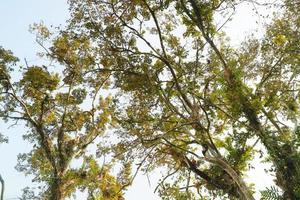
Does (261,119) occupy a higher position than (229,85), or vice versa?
(229,85)

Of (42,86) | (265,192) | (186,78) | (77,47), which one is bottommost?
(265,192)

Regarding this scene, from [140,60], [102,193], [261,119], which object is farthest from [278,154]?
[102,193]

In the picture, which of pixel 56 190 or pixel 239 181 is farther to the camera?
pixel 56 190

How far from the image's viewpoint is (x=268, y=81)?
594 inches

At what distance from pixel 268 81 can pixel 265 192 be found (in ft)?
40.2

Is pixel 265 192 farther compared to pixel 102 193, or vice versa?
pixel 102 193

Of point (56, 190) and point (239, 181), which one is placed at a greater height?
point (56, 190)

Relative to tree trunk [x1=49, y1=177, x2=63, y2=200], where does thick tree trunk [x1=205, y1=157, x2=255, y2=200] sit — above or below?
below

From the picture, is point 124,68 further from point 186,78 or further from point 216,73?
point 216,73

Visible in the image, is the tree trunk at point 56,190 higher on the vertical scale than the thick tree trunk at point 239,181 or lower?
higher

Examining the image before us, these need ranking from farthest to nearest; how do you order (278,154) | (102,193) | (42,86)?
(102,193), (42,86), (278,154)

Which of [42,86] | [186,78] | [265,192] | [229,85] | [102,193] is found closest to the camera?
[265,192]

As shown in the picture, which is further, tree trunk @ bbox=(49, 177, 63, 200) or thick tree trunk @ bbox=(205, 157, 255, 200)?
tree trunk @ bbox=(49, 177, 63, 200)

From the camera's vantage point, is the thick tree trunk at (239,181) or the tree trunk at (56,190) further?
the tree trunk at (56,190)
